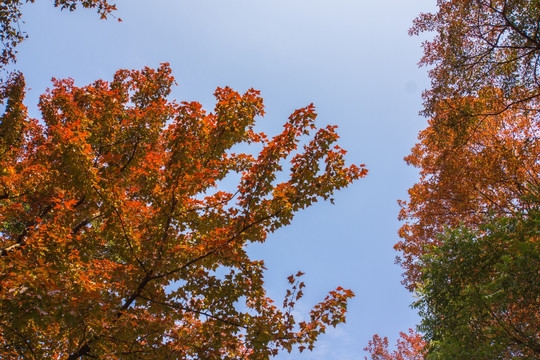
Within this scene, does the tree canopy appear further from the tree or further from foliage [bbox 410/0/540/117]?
foliage [bbox 410/0/540/117]

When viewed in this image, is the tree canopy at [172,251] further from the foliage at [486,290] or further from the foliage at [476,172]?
the foliage at [476,172]

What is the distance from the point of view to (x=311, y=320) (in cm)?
460

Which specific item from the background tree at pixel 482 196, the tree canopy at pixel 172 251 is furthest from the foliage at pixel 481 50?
the tree canopy at pixel 172 251

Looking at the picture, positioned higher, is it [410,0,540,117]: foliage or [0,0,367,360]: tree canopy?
[410,0,540,117]: foliage

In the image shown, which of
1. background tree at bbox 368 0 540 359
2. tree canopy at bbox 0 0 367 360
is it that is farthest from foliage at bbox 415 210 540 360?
tree canopy at bbox 0 0 367 360

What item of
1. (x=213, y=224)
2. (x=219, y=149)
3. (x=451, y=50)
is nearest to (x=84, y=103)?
(x=219, y=149)

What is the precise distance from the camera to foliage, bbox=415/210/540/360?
Result: 6410 millimetres

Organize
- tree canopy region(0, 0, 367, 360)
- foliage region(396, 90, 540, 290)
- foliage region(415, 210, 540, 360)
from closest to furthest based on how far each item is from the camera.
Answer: tree canopy region(0, 0, 367, 360) < foliage region(415, 210, 540, 360) < foliage region(396, 90, 540, 290)

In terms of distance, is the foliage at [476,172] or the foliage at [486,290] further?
the foliage at [476,172]

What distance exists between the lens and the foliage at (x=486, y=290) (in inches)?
252

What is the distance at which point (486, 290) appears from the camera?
7.09 meters

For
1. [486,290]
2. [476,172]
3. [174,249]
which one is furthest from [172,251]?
[476,172]

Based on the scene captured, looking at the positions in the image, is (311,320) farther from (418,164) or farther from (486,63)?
(418,164)

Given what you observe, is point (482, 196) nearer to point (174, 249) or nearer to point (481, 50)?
point (481, 50)
